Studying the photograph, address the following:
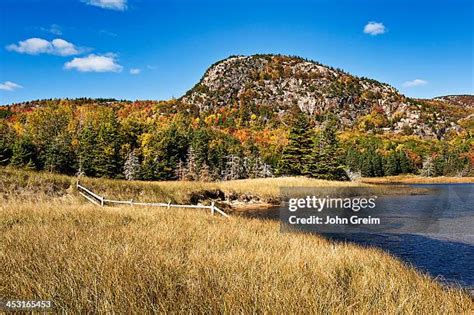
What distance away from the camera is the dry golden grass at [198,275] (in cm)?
374

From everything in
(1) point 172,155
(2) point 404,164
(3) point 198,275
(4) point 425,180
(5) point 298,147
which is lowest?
(4) point 425,180

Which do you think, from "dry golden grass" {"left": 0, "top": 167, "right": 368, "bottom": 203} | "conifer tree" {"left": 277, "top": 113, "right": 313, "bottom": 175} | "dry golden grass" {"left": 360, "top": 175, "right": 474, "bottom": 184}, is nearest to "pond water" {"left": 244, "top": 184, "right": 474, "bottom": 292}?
"dry golden grass" {"left": 0, "top": 167, "right": 368, "bottom": 203}

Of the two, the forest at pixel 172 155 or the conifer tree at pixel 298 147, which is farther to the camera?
the forest at pixel 172 155

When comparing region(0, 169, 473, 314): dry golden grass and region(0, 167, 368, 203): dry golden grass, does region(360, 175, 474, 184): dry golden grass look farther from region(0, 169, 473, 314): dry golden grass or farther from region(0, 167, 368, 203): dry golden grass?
region(0, 169, 473, 314): dry golden grass

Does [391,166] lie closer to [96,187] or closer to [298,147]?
[298,147]

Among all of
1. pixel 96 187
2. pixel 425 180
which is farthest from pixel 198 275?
pixel 425 180

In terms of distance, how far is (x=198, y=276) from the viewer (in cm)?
470

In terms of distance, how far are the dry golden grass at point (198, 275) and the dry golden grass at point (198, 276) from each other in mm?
15

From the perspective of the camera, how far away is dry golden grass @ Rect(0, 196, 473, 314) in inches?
147

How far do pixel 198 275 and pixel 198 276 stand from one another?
A: 55mm

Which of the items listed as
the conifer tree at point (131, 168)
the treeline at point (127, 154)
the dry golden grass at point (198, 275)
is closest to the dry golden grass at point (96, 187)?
the dry golden grass at point (198, 275)

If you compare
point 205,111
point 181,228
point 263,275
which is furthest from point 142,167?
point 205,111

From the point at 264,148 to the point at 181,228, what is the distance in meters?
101

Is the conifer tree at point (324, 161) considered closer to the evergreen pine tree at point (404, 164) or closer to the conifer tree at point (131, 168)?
the conifer tree at point (131, 168)
